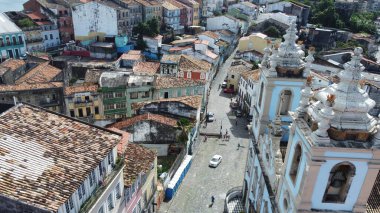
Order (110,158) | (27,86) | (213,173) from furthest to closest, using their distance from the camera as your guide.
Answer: (27,86)
(213,173)
(110,158)

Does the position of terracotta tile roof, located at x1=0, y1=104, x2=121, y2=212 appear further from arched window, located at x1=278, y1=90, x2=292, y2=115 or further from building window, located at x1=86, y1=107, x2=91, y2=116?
building window, located at x1=86, y1=107, x2=91, y2=116

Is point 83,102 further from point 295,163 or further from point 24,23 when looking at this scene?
point 24,23

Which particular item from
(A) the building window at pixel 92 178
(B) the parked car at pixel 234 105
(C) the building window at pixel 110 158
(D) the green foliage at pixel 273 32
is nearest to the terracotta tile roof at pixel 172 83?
(B) the parked car at pixel 234 105

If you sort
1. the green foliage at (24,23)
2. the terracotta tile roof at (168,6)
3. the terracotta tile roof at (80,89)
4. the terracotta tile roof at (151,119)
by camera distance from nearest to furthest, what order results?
1. the terracotta tile roof at (151,119)
2. the terracotta tile roof at (80,89)
3. the green foliage at (24,23)
4. the terracotta tile roof at (168,6)

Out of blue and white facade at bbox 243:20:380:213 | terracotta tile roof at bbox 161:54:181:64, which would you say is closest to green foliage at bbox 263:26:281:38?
terracotta tile roof at bbox 161:54:181:64

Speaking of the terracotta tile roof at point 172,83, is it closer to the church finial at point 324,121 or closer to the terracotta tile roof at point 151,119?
the terracotta tile roof at point 151,119

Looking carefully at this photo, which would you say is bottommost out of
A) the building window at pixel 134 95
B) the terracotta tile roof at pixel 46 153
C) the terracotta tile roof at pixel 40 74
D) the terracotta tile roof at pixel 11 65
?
the building window at pixel 134 95

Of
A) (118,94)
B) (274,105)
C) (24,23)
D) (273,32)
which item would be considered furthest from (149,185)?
(273,32)
